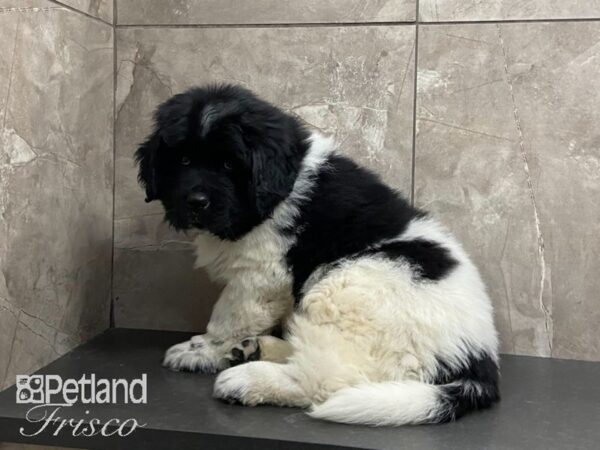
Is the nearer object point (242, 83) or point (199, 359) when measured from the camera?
point (199, 359)

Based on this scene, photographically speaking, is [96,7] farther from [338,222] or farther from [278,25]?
[338,222]

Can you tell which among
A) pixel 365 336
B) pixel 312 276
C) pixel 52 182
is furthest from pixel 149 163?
pixel 365 336

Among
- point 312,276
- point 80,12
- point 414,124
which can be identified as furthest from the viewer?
point 414,124

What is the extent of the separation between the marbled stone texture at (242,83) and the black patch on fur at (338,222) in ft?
1.82

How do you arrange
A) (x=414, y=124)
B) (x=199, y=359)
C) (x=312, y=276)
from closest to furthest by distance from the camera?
(x=312, y=276) < (x=199, y=359) < (x=414, y=124)

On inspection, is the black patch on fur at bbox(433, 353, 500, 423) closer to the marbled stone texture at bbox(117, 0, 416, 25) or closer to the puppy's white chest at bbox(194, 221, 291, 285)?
the puppy's white chest at bbox(194, 221, 291, 285)

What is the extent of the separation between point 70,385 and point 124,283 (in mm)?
984

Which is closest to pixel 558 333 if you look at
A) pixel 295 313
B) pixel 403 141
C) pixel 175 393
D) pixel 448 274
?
pixel 448 274

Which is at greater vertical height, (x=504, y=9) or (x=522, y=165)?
(x=504, y=9)

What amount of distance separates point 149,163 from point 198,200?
32 cm

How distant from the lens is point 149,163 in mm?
Result: 2635

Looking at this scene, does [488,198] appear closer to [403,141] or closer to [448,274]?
[403,141]

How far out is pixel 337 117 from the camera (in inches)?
129

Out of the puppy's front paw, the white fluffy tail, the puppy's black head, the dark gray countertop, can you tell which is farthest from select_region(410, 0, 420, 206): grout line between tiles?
the white fluffy tail
